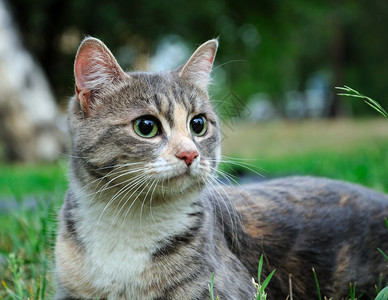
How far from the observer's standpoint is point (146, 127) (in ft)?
7.64

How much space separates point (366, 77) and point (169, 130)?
3066 cm

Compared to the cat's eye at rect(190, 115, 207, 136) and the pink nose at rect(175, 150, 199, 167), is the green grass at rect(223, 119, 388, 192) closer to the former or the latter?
the cat's eye at rect(190, 115, 207, 136)

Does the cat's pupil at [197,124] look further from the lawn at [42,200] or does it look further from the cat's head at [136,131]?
the lawn at [42,200]

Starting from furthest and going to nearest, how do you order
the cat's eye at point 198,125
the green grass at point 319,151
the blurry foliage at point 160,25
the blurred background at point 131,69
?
the blurry foliage at point 160,25 → the green grass at point 319,151 → the blurred background at point 131,69 → the cat's eye at point 198,125

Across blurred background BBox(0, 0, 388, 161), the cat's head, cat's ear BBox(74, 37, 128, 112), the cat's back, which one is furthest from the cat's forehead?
blurred background BBox(0, 0, 388, 161)

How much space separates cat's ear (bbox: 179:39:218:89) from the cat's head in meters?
0.12

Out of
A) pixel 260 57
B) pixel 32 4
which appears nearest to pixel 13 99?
pixel 32 4

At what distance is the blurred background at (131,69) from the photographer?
11.1ft

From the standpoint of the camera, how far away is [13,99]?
954 centimetres

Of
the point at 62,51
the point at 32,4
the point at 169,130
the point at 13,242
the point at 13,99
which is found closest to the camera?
the point at 169,130

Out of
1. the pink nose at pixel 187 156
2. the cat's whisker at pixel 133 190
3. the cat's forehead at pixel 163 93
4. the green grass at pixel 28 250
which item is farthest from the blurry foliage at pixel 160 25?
the pink nose at pixel 187 156

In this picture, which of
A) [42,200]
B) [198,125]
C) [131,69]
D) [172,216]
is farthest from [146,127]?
[42,200]

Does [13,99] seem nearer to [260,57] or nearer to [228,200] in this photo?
[228,200]

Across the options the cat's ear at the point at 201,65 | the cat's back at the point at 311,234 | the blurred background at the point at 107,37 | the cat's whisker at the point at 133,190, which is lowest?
the cat's back at the point at 311,234
